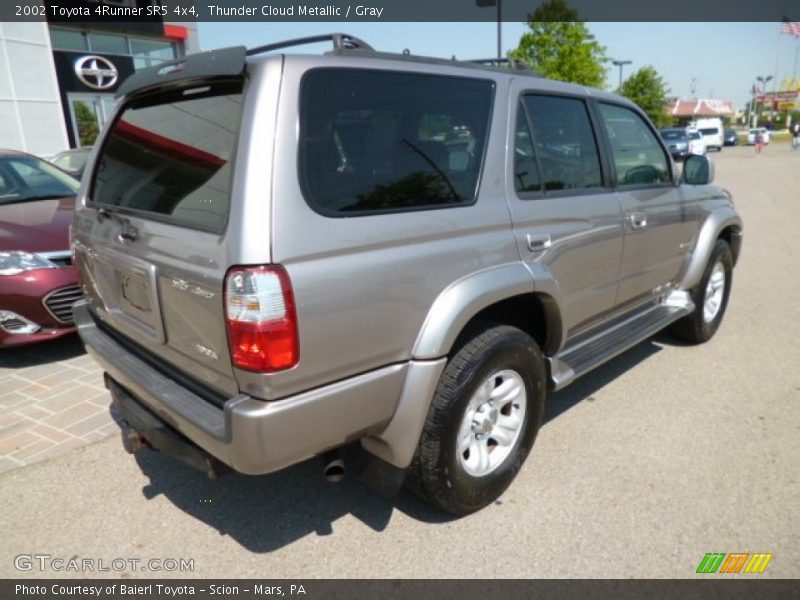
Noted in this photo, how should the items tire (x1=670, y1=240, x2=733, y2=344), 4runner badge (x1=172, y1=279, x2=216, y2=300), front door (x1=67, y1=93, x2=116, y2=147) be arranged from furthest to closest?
front door (x1=67, y1=93, x2=116, y2=147) → tire (x1=670, y1=240, x2=733, y2=344) → 4runner badge (x1=172, y1=279, x2=216, y2=300)

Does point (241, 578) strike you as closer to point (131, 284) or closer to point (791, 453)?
point (131, 284)

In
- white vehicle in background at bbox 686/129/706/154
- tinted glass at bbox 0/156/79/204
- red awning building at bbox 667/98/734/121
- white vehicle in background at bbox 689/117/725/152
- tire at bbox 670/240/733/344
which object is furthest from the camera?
red awning building at bbox 667/98/734/121

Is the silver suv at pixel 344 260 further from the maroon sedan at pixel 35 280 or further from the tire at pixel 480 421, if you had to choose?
the maroon sedan at pixel 35 280

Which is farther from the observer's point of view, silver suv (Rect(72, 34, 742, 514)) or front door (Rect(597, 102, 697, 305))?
front door (Rect(597, 102, 697, 305))

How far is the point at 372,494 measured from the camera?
9.30 ft

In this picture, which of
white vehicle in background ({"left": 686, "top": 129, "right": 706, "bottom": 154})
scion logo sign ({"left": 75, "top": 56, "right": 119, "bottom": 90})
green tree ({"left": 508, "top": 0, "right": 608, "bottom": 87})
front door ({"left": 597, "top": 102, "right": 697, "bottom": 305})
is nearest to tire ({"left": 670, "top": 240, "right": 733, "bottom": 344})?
front door ({"left": 597, "top": 102, "right": 697, "bottom": 305})

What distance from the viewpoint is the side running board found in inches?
117

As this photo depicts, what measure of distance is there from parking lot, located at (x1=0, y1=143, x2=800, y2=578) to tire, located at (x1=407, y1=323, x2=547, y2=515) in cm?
18

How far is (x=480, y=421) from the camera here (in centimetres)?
259

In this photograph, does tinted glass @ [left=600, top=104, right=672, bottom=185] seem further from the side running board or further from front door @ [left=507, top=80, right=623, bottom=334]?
the side running board

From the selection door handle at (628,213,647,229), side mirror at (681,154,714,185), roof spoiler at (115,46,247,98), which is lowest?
door handle at (628,213,647,229)

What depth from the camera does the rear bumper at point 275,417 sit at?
1.87 meters

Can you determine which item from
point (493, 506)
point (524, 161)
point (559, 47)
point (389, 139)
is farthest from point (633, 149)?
point (559, 47)

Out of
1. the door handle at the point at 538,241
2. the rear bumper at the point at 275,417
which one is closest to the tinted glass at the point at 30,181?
the rear bumper at the point at 275,417
